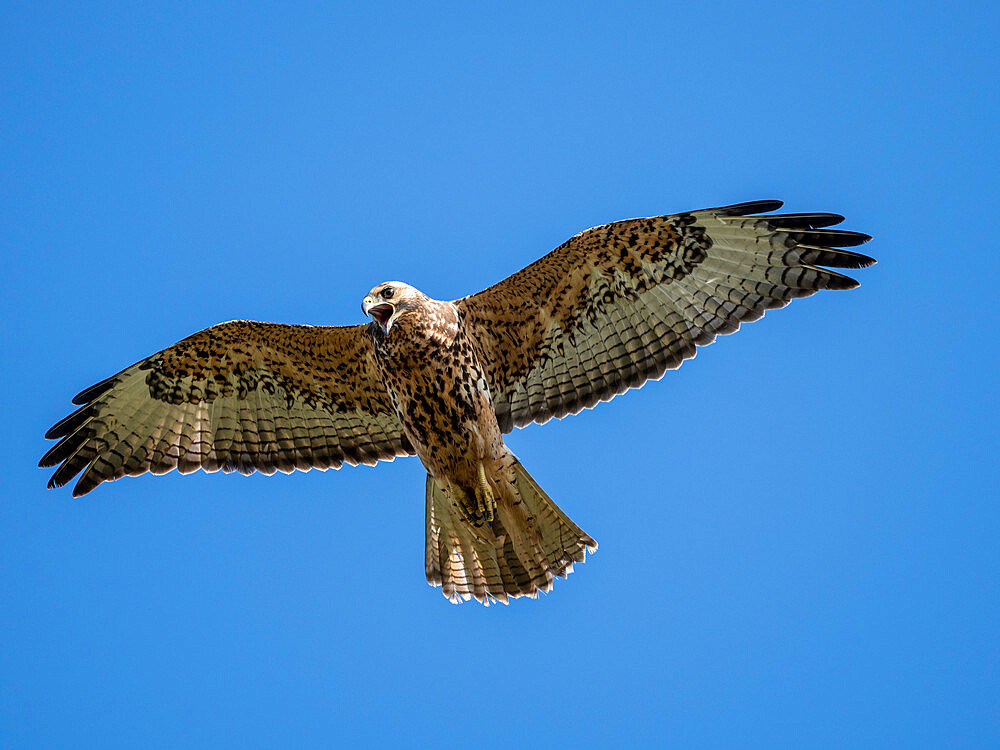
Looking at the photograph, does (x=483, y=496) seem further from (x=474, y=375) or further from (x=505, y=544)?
(x=474, y=375)

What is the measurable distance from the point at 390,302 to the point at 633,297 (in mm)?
2027

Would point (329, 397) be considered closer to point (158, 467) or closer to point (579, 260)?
point (158, 467)

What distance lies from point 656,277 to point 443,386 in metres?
1.96

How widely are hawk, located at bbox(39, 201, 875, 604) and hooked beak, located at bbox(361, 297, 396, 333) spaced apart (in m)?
0.01

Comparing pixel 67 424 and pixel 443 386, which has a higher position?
pixel 67 424

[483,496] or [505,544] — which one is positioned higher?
→ [483,496]

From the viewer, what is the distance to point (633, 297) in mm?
8750

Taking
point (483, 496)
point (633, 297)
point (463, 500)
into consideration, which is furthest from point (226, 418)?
point (633, 297)

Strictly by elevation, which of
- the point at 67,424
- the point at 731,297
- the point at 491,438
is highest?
the point at 67,424

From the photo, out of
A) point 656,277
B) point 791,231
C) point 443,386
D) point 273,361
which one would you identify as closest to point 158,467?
point 273,361

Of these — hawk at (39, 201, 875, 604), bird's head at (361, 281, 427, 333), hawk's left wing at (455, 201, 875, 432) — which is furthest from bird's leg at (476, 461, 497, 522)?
bird's head at (361, 281, 427, 333)

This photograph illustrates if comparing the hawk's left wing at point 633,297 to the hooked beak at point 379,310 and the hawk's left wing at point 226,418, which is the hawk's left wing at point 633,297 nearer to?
the hooked beak at point 379,310

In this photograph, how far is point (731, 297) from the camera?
27.9ft

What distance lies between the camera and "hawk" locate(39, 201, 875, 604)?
27.2ft
